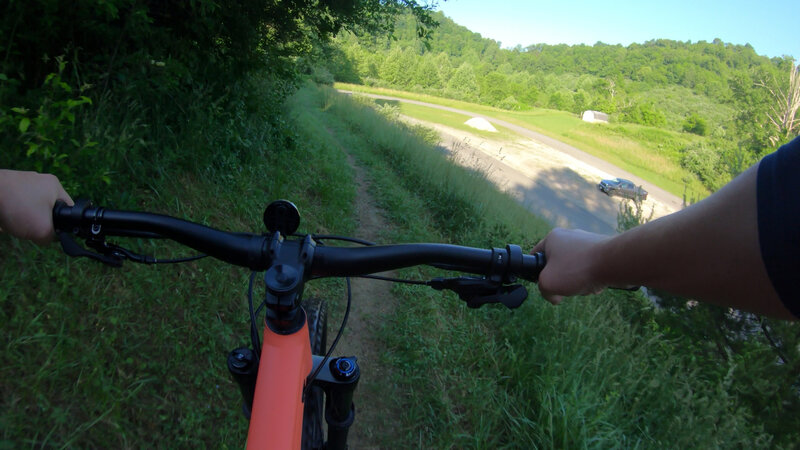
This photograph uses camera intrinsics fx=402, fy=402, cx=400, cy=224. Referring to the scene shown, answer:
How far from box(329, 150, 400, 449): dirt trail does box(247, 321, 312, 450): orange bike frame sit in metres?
2.36

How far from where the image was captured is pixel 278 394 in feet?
3.60

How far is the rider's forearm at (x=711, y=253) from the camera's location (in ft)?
2.70

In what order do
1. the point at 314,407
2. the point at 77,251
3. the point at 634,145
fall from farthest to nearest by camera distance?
the point at 634,145
the point at 314,407
the point at 77,251

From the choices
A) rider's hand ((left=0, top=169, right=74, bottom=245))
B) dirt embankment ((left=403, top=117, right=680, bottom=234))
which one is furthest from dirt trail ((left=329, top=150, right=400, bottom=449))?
dirt embankment ((left=403, top=117, right=680, bottom=234))

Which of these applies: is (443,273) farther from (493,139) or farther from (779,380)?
(493,139)

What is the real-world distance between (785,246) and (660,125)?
192ft

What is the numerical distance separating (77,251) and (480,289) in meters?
1.20

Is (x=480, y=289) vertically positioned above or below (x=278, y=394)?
above

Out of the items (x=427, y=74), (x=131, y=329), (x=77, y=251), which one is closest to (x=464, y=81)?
(x=427, y=74)

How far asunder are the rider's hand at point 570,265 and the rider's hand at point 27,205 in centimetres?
152

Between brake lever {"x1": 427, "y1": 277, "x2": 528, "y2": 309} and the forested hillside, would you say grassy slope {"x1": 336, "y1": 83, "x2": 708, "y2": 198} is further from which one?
brake lever {"x1": 427, "y1": 277, "x2": 528, "y2": 309}

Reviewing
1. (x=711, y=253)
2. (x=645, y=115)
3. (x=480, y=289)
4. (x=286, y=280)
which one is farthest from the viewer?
(x=645, y=115)

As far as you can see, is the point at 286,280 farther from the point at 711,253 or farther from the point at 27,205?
the point at 711,253

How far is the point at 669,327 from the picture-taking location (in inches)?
177
